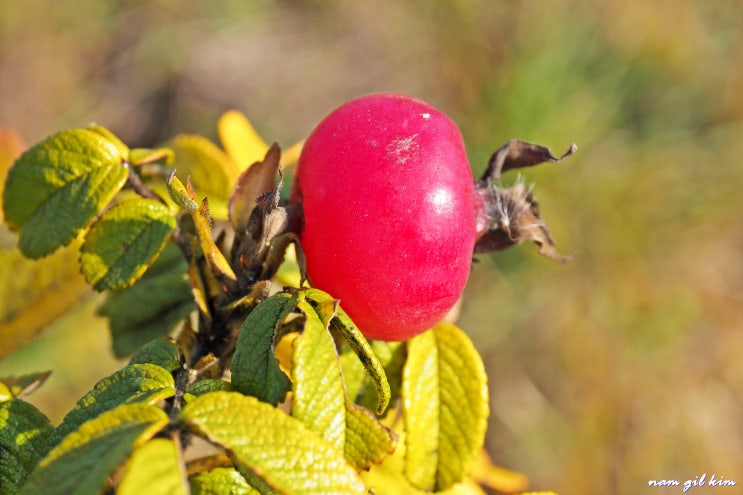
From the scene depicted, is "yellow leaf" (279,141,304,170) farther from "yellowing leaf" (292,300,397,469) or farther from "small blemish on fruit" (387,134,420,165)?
"yellowing leaf" (292,300,397,469)

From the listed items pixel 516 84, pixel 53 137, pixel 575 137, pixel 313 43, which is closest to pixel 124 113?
pixel 313 43

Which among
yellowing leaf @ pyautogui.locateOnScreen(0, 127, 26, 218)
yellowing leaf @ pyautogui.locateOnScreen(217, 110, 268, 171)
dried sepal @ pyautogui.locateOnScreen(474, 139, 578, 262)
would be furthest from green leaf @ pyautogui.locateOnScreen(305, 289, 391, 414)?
yellowing leaf @ pyautogui.locateOnScreen(0, 127, 26, 218)

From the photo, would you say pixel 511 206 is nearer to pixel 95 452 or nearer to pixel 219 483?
pixel 219 483

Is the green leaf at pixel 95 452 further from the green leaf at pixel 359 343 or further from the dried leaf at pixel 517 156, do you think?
the dried leaf at pixel 517 156

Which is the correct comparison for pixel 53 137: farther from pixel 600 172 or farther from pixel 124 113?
pixel 600 172

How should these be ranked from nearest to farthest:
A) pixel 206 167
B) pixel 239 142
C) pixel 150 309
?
pixel 150 309 → pixel 206 167 → pixel 239 142

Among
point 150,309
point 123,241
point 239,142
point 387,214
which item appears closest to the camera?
point 387,214

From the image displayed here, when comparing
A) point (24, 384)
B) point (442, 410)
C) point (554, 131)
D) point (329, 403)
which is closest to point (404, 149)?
point (329, 403)
